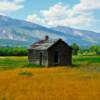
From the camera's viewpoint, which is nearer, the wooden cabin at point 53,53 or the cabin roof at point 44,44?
the wooden cabin at point 53,53

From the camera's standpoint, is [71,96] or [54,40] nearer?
[71,96]

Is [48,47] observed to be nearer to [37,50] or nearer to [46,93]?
[37,50]

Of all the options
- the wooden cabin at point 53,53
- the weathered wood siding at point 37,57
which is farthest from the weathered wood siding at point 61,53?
A: the weathered wood siding at point 37,57

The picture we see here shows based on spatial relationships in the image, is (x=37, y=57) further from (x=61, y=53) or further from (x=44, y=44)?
(x=61, y=53)

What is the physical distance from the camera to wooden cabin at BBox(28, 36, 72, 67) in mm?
59938

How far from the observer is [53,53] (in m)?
60.4

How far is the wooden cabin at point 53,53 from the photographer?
2360 inches

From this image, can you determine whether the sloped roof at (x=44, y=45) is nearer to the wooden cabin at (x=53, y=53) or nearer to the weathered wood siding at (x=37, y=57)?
the wooden cabin at (x=53, y=53)

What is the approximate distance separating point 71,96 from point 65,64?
4132cm

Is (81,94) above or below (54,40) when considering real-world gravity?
below

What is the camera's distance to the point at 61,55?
201ft

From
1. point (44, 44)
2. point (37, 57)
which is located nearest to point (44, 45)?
point (44, 44)

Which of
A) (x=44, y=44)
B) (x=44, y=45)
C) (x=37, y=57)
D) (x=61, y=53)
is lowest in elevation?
(x=37, y=57)

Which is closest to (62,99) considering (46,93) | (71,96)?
(71,96)
